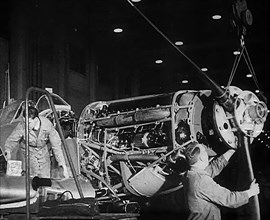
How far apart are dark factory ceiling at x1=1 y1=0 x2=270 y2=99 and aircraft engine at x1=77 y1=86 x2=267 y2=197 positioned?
140 millimetres

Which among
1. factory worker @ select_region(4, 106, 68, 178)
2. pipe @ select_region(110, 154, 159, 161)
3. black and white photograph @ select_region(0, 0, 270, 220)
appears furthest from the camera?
factory worker @ select_region(4, 106, 68, 178)

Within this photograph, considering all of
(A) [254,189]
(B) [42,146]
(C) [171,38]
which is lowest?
(A) [254,189]

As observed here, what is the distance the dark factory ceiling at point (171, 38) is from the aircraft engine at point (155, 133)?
0.14m

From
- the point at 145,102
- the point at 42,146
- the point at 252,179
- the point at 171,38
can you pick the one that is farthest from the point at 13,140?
the point at 252,179

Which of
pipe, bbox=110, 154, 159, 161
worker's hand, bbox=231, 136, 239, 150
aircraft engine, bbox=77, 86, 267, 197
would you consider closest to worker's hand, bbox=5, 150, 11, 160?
aircraft engine, bbox=77, 86, 267, 197

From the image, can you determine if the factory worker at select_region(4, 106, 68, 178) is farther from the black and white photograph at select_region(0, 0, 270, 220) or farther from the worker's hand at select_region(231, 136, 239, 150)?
the worker's hand at select_region(231, 136, 239, 150)

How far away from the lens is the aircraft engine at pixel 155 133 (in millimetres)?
3355

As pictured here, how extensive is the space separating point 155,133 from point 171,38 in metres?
0.72

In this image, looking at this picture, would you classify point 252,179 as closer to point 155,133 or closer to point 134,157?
point 155,133

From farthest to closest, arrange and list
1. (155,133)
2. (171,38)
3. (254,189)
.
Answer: (171,38) → (155,133) → (254,189)

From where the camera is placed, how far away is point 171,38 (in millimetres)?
3658

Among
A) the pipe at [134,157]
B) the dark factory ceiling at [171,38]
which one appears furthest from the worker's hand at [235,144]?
the pipe at [134,157]

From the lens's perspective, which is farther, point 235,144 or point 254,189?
point 235,144

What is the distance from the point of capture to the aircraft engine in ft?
11.0
